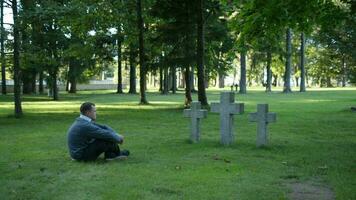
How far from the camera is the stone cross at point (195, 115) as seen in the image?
509 inches

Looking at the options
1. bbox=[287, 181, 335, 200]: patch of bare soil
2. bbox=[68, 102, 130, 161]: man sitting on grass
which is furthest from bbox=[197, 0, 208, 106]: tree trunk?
bbox=[287, 181, 335, 200]: patch of bare soil

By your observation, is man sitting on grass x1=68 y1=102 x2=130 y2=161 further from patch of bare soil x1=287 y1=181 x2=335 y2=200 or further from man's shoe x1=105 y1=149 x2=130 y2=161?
patch of bare soil x1=287 y1=181 x2=335 y2=200

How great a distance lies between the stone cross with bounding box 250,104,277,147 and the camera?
39.2 ft

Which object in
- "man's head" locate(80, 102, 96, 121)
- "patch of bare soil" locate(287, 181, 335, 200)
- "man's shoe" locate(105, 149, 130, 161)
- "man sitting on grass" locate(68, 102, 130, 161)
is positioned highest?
"man's head" locate(80, 102, 96, 121)

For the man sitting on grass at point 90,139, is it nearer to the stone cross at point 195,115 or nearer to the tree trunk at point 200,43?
the stone cross at point 195,115

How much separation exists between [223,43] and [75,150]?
696 inches

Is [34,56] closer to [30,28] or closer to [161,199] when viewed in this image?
[30,28]

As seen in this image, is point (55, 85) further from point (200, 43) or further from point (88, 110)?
point (88, 110)

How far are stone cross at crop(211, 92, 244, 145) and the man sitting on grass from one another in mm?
2849

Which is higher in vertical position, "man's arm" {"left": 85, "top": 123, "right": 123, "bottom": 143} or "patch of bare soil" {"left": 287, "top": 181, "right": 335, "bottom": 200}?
"man's arm" {"left": 85, "top": 123, "right": 123, "bottom": 143}

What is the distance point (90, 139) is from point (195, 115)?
134 inches

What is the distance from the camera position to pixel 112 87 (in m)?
88.1

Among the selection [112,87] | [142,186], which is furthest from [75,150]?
[112,87]

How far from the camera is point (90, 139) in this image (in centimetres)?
1021
